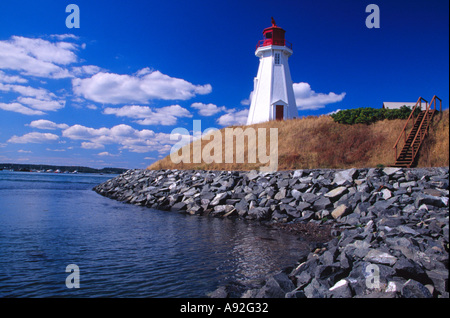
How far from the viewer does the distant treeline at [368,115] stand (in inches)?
938

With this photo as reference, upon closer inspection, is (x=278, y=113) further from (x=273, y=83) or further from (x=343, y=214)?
(x=343, y=214)

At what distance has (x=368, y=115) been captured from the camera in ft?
81.7

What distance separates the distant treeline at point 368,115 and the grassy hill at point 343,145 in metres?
0.55

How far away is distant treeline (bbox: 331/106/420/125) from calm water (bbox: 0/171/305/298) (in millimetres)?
16484

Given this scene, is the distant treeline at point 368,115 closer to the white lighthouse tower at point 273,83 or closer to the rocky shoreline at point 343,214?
the white lighthouse tower at point 273,83

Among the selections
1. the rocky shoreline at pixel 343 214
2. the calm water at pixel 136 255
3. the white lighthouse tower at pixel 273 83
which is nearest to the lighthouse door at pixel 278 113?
the white lighthouse tower at pixel 273 83

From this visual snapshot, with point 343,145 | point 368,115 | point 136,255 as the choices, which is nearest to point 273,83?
point 368,115

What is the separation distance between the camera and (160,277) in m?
7.00

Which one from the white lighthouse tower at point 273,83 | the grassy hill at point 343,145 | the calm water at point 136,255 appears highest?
the white lighthouse tower at point 273,83

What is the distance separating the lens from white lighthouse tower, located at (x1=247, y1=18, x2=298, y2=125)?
33.6m

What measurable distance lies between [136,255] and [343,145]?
1819cm
